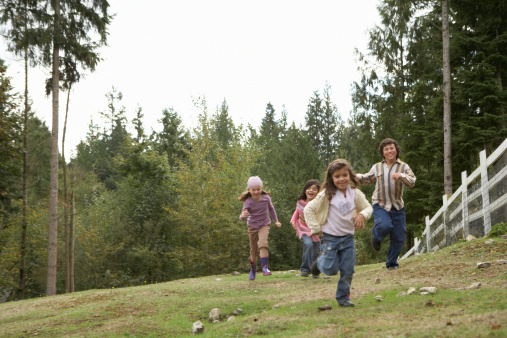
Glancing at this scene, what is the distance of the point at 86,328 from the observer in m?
6.23

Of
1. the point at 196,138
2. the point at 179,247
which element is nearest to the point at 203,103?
the point at 196,138

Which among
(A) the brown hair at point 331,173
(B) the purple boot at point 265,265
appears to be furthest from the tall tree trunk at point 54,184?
(A) the brown hair at point 331,173

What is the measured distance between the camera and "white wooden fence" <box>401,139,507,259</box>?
26.3 feet

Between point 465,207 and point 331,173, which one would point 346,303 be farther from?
point 465,207

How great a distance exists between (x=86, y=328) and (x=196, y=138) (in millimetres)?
21894

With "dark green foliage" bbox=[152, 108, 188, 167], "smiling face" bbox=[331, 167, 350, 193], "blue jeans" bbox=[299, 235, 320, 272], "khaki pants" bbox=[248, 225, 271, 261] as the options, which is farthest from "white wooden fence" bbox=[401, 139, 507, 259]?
"dark green foliage" bbox=[152, 108, 188, 167]

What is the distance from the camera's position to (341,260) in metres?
5.43

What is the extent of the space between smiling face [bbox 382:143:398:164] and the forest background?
319 inches

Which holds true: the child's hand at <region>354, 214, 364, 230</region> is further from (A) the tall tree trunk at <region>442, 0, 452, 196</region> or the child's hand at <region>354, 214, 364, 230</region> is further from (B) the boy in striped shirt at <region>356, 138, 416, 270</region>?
(A) the tall tree trunk at <region>442, 0, 452, 196</region>

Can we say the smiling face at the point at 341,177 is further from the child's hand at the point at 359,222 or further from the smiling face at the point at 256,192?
the smiling face at the point at 256,192

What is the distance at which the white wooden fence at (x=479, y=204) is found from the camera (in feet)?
26.3

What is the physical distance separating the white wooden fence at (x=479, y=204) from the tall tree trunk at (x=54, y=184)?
14320 millimetres

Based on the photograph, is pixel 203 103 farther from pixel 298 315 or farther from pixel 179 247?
pixel 298 315

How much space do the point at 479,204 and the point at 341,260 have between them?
5.12 m
